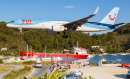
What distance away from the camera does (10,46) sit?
15500 centimetres

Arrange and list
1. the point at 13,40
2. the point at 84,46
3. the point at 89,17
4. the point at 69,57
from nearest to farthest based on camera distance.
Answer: the point at 89,17 → the point at 69,57 → the point at 13,40 → the point at 84,46

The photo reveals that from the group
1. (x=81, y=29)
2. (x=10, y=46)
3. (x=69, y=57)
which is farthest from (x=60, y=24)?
(x=10, y=46)

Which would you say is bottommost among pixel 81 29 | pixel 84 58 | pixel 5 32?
pixel 84 58

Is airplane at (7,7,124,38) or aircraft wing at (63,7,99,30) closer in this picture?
aircraft wing at (63,7,99,30)

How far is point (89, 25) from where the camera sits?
45156 millimetres

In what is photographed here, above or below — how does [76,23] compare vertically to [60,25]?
above

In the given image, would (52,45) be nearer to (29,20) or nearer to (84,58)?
(84,58)

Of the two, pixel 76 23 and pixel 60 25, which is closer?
pixel 76 23

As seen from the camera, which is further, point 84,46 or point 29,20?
point 84,46

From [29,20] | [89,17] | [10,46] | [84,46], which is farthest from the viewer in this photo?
[84,46]

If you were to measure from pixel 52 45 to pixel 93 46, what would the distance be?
152 ft

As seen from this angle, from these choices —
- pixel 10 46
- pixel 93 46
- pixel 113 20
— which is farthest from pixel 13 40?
pixel 113 20

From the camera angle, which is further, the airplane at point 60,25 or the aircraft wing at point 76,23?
the airplane at point 60,25

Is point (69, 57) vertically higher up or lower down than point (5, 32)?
lower down
